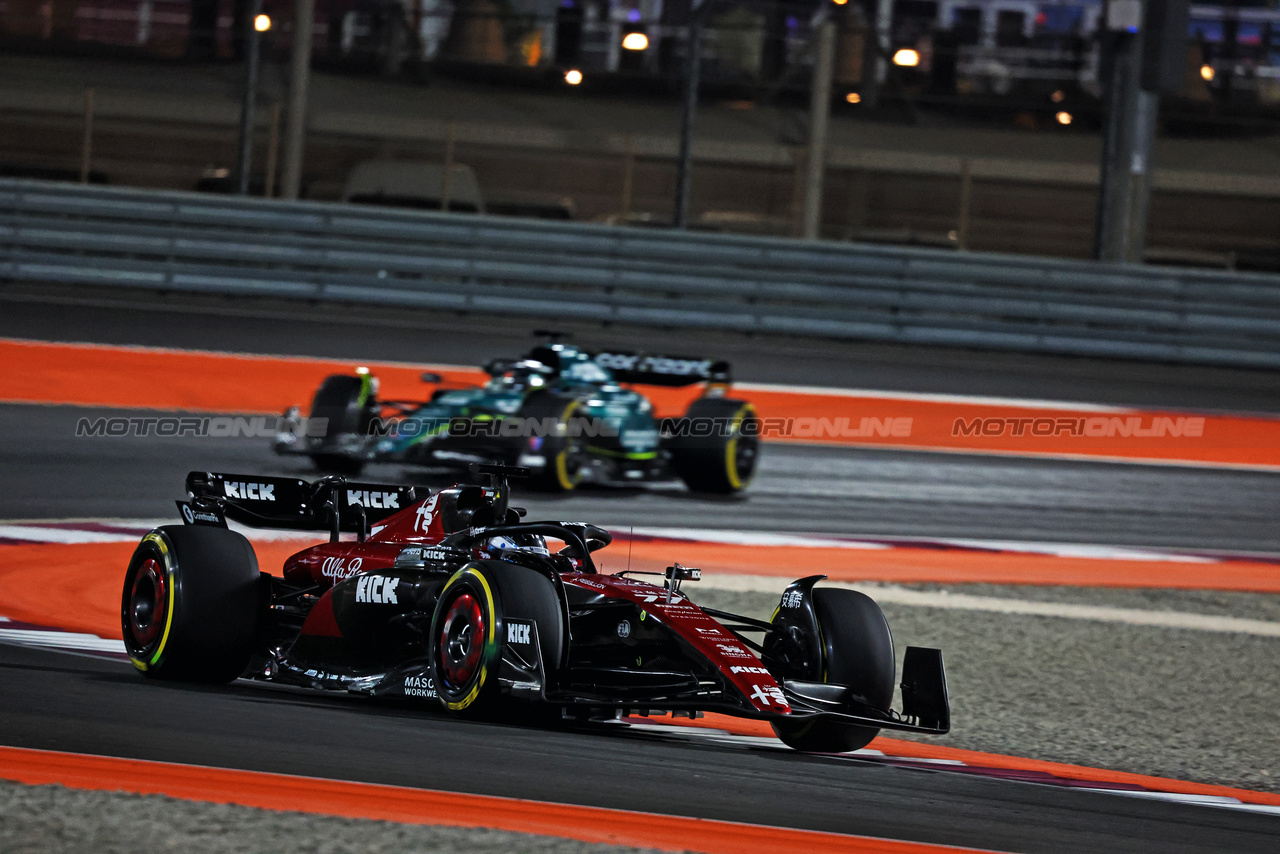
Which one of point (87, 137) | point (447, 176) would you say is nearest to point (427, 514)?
point (447, 176)

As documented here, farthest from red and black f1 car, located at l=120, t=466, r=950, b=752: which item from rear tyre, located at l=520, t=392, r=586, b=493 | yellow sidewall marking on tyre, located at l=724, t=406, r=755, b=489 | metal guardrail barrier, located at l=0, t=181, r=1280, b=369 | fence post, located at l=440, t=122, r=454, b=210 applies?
fence post, located at l=440, t=122, r=454, b=210

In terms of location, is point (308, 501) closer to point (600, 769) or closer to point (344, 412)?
point (600, 769)

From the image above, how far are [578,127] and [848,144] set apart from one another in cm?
375

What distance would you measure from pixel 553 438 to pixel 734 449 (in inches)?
58.5

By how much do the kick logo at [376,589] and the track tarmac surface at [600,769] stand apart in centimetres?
37

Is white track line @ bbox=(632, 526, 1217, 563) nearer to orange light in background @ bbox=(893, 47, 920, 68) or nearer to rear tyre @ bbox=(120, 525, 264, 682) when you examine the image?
rear tyre @ bbox=(120, 525, 264, 682)

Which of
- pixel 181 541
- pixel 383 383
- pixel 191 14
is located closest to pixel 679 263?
pixel 383 383

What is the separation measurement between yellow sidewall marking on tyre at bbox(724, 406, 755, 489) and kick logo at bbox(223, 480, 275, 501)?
19.8 ft

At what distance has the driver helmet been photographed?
6.04 meters

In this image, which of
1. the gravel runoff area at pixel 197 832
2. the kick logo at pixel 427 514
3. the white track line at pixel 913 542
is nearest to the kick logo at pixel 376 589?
the kick logo at pixel 427 514

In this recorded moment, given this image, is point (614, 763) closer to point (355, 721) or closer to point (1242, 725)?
point (355, 721)

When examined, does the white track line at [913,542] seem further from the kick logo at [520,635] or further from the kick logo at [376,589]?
the kick logo at [520,635]

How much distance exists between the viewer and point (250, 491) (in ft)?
22.3

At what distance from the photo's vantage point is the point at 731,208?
936 inches
